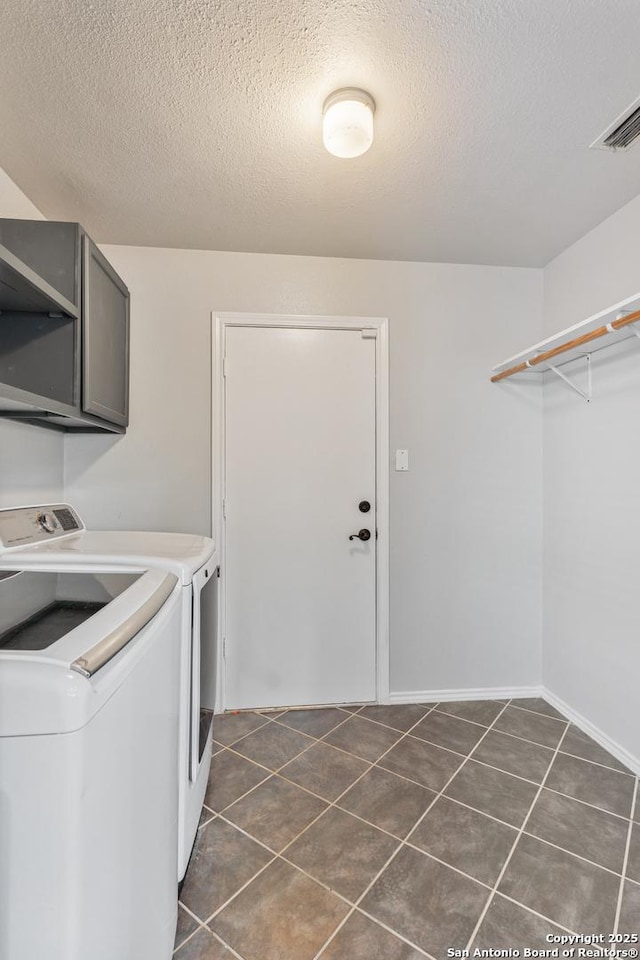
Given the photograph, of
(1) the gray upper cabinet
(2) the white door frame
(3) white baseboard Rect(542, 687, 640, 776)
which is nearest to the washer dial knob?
(1) the gray upper cabinet

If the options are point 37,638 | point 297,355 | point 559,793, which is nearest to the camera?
point 37,638

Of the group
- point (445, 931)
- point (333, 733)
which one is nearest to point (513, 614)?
point (333, 733)

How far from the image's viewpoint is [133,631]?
0.84m

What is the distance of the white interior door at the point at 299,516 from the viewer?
2410mm

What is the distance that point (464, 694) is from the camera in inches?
100.0

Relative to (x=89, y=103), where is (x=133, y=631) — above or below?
below

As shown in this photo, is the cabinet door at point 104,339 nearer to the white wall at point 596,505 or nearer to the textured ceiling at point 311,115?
the textured ceiling at point 311,115

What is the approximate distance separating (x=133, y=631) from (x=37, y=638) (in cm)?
16

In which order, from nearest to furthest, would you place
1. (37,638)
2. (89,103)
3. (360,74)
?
(37,638), (360,74), (89,103)

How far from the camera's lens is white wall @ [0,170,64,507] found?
5.87ft

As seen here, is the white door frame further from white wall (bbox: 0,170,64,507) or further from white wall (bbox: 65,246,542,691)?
white wall (bbox: 0,170,64,507)

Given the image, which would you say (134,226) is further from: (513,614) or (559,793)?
(559,793)

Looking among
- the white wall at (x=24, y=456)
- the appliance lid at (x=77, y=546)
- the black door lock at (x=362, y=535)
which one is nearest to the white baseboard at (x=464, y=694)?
the black door lock at (x=362, y=535)

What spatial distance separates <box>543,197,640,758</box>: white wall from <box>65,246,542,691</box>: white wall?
0.13 metres
